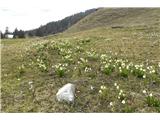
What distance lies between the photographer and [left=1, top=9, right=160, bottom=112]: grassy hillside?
33.4 ft

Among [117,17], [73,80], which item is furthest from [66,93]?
[117,17]

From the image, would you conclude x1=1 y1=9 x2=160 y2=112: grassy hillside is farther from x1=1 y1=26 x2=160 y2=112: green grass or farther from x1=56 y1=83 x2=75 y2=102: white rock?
x1=56 y1=83 x2=75 y2=102: white rock

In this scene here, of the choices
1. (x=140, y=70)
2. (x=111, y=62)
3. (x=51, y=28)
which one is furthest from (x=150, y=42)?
(x=51, y=28)

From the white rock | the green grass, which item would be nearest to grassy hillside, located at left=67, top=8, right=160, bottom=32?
the green grass

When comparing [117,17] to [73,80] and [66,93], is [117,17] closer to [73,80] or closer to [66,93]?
[73,80]

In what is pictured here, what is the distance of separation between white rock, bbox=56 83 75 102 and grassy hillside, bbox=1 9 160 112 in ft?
0.43

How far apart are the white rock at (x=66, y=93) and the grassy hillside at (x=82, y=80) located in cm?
13

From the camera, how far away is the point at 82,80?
1165 cm

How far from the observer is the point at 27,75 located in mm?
12586

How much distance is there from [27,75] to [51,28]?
106216 millimetres

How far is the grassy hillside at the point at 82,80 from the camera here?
10180 mm

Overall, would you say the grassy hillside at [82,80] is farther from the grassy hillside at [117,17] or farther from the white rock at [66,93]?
the grassy hillside at [117,17]
